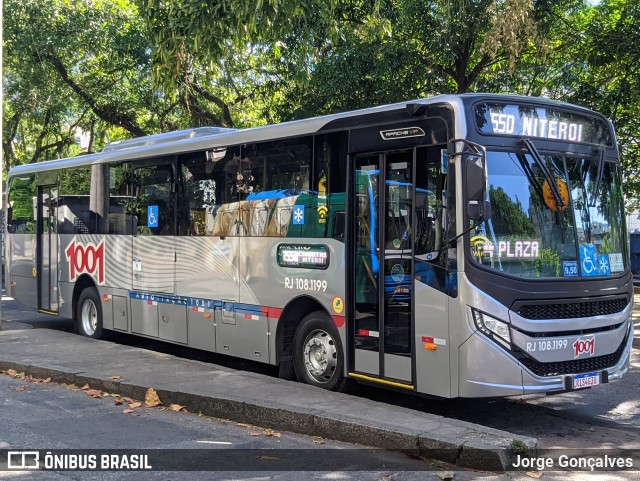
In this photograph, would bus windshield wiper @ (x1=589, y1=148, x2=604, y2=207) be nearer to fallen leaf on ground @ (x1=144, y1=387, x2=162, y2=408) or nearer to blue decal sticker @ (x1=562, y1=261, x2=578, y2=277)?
blue decal sticker @ (x1=562, y1=261, x2=578, y2=277)

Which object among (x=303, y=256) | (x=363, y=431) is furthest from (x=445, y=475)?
(x=303, y=256)

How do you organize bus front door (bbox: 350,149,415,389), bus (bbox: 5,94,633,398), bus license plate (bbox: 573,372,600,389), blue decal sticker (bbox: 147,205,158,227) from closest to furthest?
bus (bbox: 5,94,633,398), bus license plate (bbox: 573,372,600,389), bus front door (bbox: 350,149,415,389), blue decal sticker (bbox: 147,205,158,227)

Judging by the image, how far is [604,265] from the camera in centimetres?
736

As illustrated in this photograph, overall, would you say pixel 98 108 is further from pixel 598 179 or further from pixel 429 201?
pixel 598 179

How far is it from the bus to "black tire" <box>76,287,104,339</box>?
252 centimetres

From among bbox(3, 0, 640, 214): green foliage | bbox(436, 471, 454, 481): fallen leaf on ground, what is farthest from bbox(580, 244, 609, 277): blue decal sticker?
bbox(3, 0, 640, 214): green foliage

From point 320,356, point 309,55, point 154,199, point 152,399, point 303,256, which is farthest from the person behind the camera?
point 309,55

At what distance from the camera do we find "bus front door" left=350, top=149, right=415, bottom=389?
23.9 ft

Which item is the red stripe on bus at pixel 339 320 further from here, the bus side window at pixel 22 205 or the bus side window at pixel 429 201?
the bus side window at pixel 22 205

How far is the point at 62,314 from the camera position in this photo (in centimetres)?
1377

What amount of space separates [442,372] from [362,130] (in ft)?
9.18

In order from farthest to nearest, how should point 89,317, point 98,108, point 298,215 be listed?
point 98,108
point 89,317
point 298,215

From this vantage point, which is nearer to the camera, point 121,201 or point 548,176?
point 548,176

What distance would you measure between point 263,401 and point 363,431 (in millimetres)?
1333
